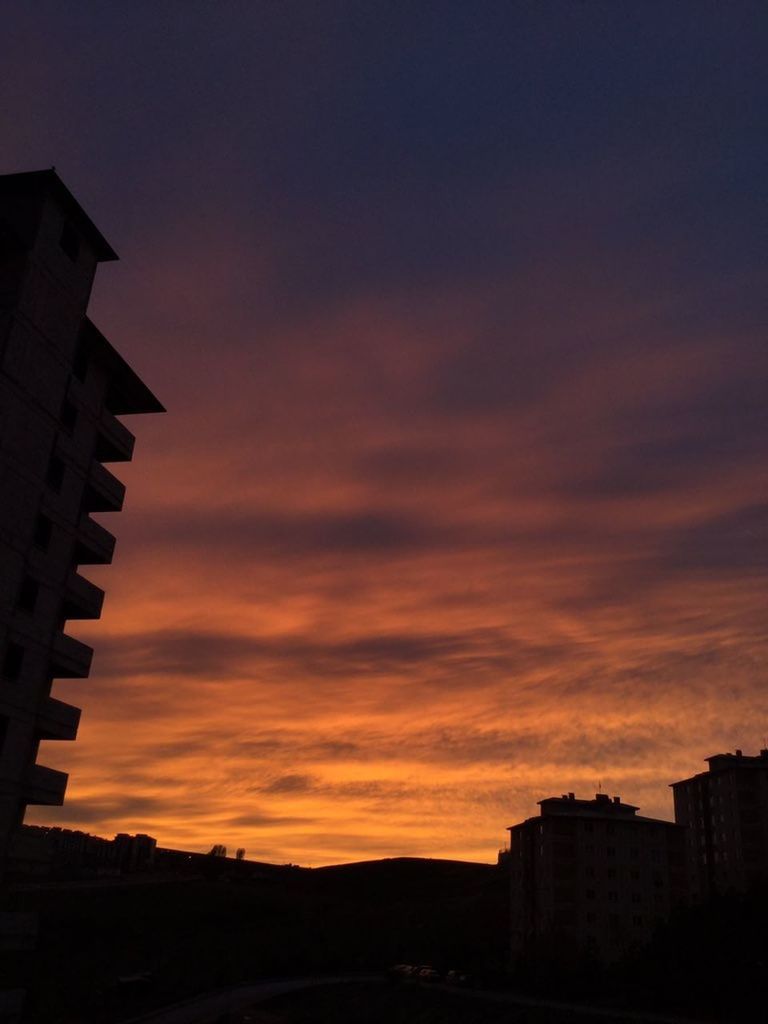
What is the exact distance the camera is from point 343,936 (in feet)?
408

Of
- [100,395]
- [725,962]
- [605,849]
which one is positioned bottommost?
[725,962]

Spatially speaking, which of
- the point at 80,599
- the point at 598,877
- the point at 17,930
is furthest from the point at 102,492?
the point at 598,877

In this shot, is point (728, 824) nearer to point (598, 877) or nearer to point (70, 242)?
point (598, 877)

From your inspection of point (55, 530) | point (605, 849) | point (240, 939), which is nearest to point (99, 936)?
point (240, 939)

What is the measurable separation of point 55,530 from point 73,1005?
44.3 meters

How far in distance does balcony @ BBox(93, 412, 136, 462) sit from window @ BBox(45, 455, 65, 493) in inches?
122

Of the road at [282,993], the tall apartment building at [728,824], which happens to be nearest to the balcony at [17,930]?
the road at [282,993]

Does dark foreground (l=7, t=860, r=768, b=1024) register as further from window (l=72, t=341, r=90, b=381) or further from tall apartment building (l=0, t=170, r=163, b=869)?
window (l=72, t=341, r=90, b=381)

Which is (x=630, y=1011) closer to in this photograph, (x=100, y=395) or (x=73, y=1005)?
(x=73, y=1005)

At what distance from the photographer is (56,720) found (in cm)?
4300

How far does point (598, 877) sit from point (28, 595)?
82299 mm

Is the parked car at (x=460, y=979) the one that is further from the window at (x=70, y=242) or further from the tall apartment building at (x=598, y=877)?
the window at (x=70, y=242)

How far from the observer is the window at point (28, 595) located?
136 ft

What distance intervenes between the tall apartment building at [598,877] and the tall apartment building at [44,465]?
72162 mm
